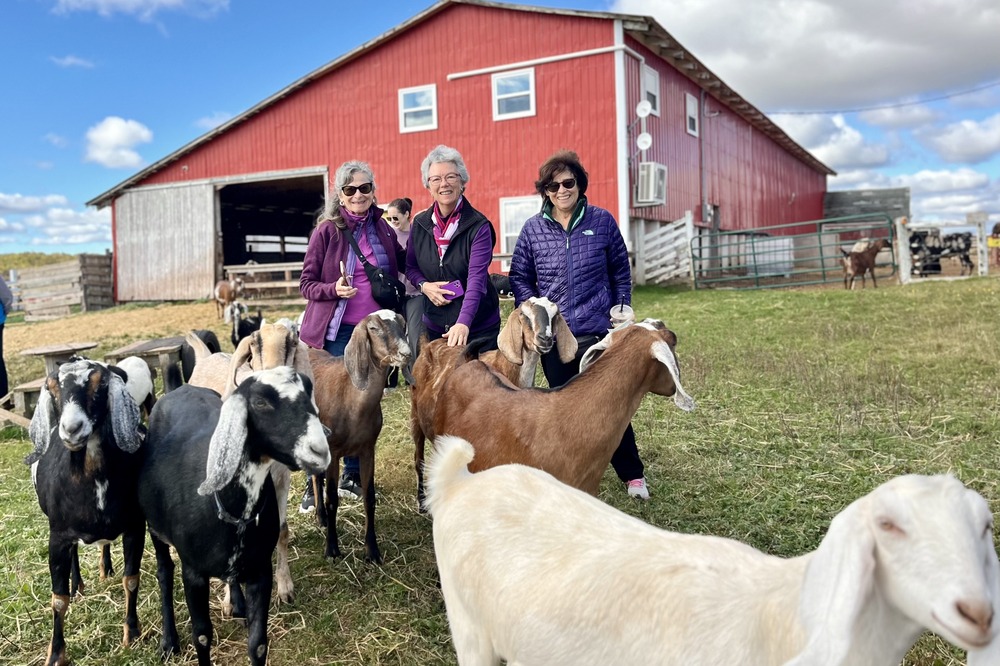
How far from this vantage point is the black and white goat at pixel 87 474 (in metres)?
3.16

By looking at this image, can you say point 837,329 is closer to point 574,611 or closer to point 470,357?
point 470,357

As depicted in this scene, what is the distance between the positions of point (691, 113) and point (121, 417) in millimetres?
20534

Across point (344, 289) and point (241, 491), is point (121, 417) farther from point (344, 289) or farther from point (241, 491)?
point (344, 289)

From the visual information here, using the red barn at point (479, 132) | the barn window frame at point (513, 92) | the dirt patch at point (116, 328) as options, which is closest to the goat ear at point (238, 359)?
the dirt patch at point (116, 328)

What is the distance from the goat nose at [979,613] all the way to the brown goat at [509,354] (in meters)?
3.11

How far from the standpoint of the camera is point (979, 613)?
1.28m

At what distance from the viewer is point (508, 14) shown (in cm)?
1753

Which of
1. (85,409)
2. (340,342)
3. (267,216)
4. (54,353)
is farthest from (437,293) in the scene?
(267,216)

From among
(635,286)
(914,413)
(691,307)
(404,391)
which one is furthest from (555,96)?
(914,413)

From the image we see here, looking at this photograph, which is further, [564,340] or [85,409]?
[564,340]

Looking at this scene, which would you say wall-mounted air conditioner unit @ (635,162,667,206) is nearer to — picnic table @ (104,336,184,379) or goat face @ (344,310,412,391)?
picnic table @ (104,336,184,379)

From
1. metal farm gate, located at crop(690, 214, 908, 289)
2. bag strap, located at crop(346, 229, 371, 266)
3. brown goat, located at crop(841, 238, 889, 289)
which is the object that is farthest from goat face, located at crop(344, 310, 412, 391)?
brown goat, located at crop(841, 238, 889, 289)

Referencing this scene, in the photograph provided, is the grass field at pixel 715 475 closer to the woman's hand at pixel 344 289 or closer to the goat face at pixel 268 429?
the goat face at pixel 268 429

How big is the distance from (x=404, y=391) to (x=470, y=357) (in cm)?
392
